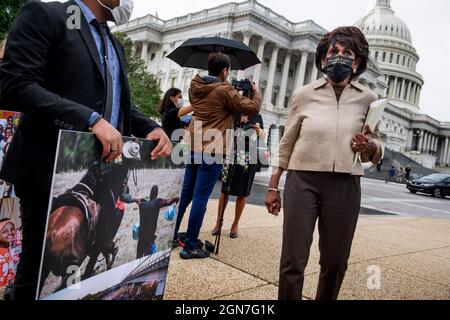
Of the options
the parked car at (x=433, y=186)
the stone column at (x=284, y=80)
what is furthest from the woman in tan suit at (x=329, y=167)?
the stone column at (x=284, y=80)

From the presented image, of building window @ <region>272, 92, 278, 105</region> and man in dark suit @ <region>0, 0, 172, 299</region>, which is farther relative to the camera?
building window @ <region>272, 92, 278, 105</region>

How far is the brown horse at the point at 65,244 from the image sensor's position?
159 centimetres

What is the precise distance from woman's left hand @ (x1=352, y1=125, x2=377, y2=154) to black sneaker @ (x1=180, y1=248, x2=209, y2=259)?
213 cm

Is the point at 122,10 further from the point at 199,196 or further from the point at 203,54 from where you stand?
the point at 203,54

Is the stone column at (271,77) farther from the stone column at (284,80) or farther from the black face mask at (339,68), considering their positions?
the black face mask at (339,68)

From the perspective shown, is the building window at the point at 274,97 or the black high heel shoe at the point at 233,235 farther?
the building window at the point at 274,97

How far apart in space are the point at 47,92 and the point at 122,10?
25.9 inches

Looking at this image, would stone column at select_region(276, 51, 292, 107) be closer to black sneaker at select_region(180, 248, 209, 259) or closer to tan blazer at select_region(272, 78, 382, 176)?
black sneaker at select_region(180, 248, 209, 259)

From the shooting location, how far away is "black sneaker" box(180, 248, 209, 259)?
414 centimetres

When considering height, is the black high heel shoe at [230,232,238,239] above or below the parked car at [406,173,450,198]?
below

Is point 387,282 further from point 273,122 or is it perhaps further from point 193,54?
point 273,122

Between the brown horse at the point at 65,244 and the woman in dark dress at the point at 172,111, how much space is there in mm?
3513

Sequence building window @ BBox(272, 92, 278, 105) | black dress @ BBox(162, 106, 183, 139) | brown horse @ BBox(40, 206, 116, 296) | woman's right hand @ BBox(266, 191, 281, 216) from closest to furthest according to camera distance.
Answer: brown horse @ BBox(40, 206, 116, 296) → woman's right hand @ BBox(266, 191, 281, 216) → black dress @ BBox(162, 106, 183, 139) → building window @ BBox(272, 92, 278, 105)

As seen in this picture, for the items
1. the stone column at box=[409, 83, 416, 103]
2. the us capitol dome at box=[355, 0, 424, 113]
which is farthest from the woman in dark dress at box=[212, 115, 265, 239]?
the stone column at box=[409, 83, 416, 103]
